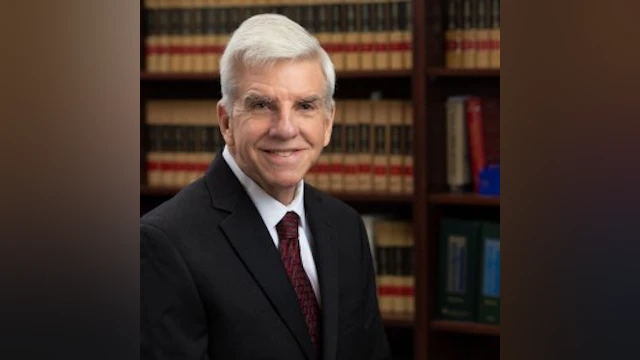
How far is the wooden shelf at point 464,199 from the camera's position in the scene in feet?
10.3

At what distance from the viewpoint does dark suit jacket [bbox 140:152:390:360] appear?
55.9 inches

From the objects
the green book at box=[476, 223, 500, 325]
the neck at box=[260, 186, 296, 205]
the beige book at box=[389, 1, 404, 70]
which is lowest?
the green book at box=[476, 223, 500, 325]

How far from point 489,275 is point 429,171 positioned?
0.44 metres

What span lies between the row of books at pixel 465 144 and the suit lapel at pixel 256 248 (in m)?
1.74

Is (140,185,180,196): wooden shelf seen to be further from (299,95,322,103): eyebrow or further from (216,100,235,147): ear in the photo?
(299,95,322,103): eyebrow

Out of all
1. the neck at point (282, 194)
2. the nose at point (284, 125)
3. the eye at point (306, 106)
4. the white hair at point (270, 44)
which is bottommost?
the neck at point (282, 194)

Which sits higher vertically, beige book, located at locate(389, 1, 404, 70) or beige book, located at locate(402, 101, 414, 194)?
beige book, located at locate(389, 1, 404, 70)

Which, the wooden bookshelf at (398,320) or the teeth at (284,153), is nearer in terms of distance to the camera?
the teeth at (284,153)

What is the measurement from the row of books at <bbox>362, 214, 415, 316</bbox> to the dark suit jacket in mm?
1608

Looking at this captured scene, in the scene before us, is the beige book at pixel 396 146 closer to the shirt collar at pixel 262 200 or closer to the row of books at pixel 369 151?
the row of books at pixel 369 151

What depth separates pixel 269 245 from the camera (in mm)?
1574

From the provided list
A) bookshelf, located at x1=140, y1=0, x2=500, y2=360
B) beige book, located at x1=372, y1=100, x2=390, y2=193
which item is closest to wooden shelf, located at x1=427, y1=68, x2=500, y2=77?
bookshelf, located at x1=140, y1=0, x2=500, y2=360
